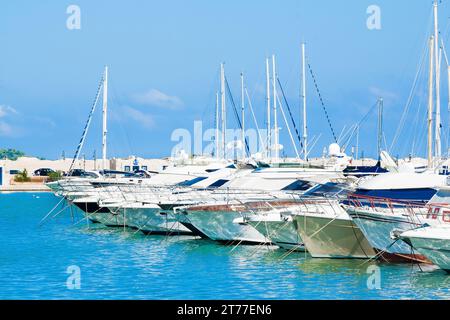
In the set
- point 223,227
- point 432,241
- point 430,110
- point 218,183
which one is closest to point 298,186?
point 223,227

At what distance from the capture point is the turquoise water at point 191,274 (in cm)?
2406

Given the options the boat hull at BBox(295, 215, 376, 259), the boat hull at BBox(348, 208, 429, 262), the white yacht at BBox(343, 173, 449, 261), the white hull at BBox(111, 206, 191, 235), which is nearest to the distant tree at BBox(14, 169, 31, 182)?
the white hull at BBox(111, 206, 191, 235)

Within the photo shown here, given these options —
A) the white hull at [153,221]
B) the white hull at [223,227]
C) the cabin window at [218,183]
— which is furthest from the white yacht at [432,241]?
the cabin window at [218,183]

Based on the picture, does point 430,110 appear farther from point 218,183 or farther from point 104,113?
point 104,113

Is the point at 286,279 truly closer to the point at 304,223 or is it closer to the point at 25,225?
the point at 304,223

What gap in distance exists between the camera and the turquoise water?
24.1 metres

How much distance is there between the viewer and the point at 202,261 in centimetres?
3027

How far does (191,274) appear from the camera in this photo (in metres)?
27.8

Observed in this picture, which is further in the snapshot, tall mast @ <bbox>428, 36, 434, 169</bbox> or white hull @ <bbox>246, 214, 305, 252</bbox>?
tall mast @ <bbox>428, 36, 434, 169</bbox>

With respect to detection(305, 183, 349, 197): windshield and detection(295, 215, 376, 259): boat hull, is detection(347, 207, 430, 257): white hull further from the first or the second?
detection(305, 183, 349, 197): windshield
